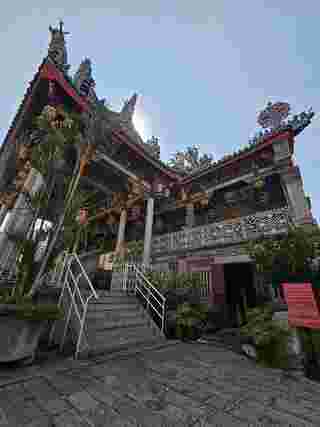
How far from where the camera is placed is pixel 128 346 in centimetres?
377

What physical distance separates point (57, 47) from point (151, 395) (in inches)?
415

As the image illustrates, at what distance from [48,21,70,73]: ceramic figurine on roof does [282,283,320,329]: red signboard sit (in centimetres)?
959

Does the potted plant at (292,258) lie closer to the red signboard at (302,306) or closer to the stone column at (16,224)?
the red signboard at (302,306)

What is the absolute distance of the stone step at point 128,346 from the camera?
3.30m

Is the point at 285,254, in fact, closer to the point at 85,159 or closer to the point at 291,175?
the point at 85,159

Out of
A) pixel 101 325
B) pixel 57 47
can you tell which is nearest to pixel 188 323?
pixel 101 325

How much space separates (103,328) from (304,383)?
3533mm

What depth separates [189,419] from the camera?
1726 mm

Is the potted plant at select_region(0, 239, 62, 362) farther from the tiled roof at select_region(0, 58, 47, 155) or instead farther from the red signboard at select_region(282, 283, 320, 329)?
the tiled roof at select_region(0, 58, 47, 155)

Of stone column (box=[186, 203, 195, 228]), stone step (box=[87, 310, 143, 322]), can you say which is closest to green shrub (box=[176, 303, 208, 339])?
stone step (box=[87, 310, 143, 322])

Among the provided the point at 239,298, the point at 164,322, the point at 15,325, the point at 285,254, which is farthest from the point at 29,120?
the point at 239,298

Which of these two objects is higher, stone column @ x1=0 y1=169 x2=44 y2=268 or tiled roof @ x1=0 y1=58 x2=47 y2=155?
tiled roof @ x1=0 y1=58 x2=47 y2=155

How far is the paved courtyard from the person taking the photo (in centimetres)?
171

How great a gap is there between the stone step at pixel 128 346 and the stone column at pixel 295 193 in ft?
20.5
